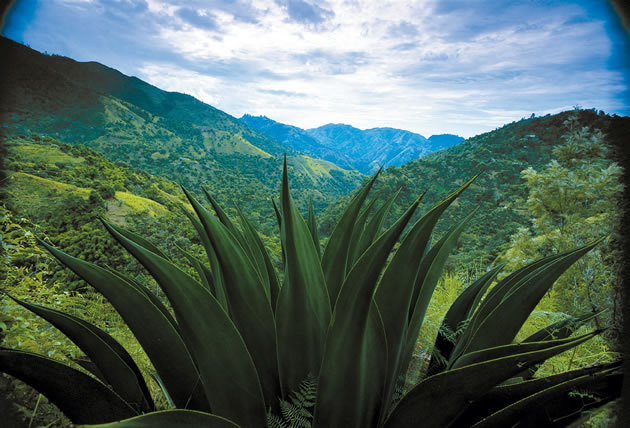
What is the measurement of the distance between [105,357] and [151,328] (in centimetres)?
13

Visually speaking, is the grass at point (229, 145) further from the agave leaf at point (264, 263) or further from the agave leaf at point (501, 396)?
the agave leaf at point (501, 396)

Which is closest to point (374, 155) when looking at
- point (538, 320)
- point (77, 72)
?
point (77, 72)

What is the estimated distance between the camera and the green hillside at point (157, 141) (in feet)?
140

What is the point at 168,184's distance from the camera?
3941cm

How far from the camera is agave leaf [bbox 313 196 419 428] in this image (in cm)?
39

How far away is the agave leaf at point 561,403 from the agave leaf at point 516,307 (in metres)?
0.15

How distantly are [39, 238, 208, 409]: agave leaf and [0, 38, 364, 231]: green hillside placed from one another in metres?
34.6

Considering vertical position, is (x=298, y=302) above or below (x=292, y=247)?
below

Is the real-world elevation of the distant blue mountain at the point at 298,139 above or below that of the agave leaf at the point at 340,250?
above

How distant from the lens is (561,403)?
401 mm

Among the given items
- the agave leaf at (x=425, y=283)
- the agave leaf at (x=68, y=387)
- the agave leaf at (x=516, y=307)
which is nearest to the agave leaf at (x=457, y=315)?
the agave leaf at (x=425, y=283)

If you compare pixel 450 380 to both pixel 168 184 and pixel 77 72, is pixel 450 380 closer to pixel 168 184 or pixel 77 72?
pixel 168 184

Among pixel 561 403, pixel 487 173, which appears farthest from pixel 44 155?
pixel 487 173

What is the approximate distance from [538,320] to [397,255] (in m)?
1.91
